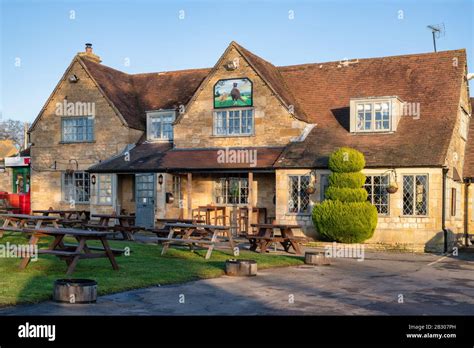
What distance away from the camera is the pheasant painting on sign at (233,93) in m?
26.5

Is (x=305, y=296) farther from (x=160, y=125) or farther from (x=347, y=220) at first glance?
(x=160, y=125)

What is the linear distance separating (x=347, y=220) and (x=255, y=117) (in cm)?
675

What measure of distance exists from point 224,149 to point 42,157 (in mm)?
10038

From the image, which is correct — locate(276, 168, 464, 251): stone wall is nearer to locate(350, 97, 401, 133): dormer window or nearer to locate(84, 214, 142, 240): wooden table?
locate(350, 97, 401, 133): dormer window

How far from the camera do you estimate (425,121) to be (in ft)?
78.7


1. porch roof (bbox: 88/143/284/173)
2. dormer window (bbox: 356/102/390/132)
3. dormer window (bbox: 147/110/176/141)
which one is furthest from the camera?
dormer window (bbox: 147/110/176/141)

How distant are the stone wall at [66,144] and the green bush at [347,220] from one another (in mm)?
11134

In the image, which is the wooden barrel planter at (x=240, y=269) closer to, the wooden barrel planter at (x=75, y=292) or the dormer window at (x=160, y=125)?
the wooden barrel planter at (x=75, y=292)

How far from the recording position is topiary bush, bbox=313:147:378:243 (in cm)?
2170

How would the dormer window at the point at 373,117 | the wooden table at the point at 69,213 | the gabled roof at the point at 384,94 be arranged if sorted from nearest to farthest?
the gabled roof at the point at 384,94, the dormer window at the point at 373,117, the wooden table at the point at 69,213

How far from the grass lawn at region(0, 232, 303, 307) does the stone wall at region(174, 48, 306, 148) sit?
8421 mm

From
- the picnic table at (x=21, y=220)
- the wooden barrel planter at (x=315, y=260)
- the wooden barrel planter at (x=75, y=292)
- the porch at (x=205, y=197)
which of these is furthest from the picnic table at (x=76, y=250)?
the porch at (x=205, y=197)

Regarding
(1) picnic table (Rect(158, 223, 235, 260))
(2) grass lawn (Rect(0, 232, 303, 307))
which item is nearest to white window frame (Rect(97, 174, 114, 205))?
(1) picnic table (Rect(158, 223, 235, 260))
